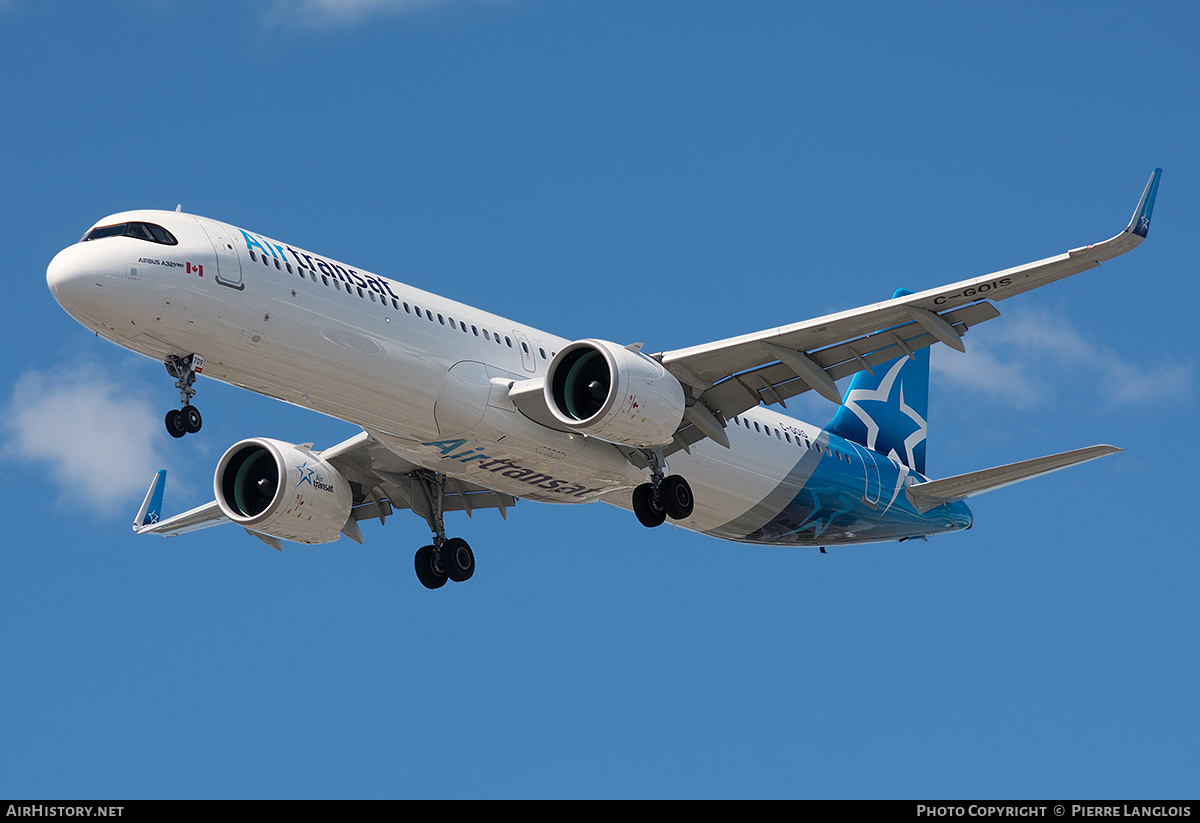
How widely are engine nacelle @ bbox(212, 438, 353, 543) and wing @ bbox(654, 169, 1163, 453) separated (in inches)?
298

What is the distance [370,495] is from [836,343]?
1173cm

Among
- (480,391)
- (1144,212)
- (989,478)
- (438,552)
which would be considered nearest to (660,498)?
(480,391)

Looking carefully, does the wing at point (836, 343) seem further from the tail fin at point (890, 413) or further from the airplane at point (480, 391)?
the tail fin at point (890, 413)

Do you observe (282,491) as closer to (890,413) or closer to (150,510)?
(150,510)

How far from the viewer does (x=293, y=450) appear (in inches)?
1177

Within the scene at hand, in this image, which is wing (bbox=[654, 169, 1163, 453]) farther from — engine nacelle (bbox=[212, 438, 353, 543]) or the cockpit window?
the cockpit window

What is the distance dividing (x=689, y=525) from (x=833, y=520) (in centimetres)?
372

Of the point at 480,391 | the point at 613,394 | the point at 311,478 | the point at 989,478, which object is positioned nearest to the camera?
the point at 613,394

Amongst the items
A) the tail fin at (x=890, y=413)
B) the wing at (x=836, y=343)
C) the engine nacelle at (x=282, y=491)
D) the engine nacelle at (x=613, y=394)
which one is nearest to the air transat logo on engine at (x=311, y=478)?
the engine nacelle at (x=282, y=491)

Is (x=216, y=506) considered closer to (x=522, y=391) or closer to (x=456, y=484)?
(x=456, y=484)

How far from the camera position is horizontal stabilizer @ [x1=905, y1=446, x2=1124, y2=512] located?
27562mm

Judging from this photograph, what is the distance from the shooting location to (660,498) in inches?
1089

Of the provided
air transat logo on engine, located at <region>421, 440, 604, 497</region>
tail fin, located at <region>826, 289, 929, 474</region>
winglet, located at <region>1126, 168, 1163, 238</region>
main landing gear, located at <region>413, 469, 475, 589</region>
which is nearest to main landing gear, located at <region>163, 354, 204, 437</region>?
air transat logo on engine, located at <region>421, 440, 604, 497</region>
